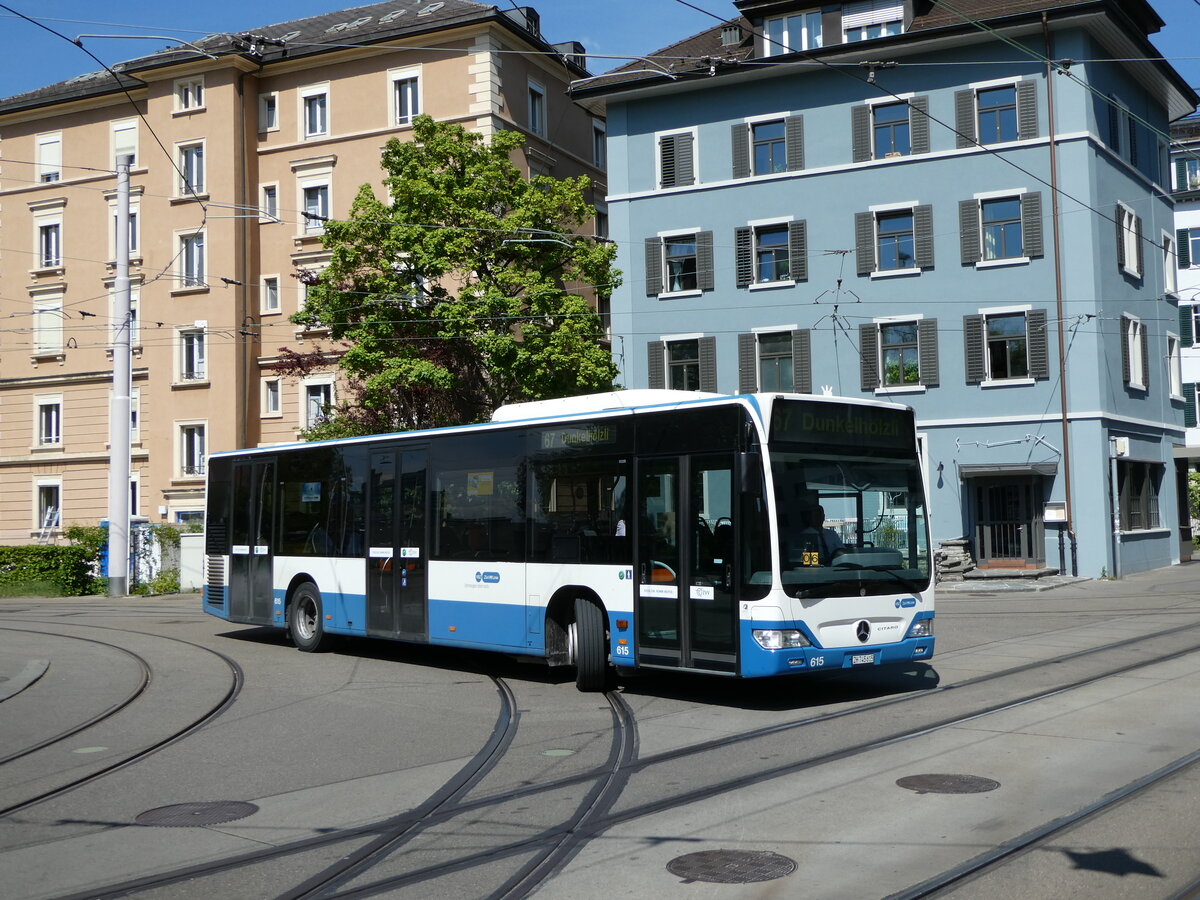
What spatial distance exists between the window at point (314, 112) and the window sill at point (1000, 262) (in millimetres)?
21590

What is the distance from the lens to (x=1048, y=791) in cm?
804

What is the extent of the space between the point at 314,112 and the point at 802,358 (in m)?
19.0

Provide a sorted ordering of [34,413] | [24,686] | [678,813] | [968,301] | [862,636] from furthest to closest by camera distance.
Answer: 1. [34,413]
2. [968,301]
3. [24,686]
4. [862,636]
5. [678,813]

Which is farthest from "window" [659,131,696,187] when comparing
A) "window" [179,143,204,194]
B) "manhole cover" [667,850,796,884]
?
"manhole cover" [667,850,796,884]

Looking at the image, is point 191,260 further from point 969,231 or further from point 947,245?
point 969,231

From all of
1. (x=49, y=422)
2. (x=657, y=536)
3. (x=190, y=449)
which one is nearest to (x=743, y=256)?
(x=190, y=449)

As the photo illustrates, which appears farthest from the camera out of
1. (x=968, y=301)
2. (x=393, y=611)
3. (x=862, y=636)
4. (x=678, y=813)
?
(x=968, y=301)

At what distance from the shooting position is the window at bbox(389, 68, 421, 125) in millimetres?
41656

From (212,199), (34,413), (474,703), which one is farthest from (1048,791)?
(34,413)

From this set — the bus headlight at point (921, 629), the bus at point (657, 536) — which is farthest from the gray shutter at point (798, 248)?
the bus headlight at point (921, 629)

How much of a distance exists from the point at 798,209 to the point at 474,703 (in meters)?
24.4

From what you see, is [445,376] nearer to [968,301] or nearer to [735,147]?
[735,147]

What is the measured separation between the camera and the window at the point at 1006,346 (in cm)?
3181

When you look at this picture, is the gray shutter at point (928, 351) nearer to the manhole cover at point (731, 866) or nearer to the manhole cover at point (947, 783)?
the manhole cover at point (947, 783)
